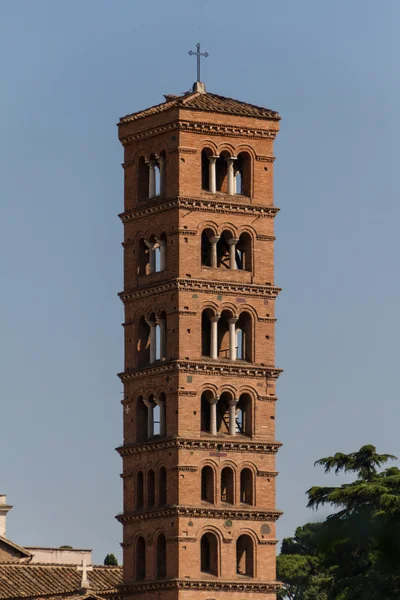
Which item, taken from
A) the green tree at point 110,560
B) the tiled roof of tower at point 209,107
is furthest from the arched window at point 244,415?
the green tree at point 110,560

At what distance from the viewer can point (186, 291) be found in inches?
1524

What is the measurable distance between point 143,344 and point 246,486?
449 cm

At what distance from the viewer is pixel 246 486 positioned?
3912cm

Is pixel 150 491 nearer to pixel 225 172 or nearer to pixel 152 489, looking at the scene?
pixel 152 489

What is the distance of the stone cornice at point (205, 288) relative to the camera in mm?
38719

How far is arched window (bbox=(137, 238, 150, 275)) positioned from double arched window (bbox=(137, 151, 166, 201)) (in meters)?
1.22

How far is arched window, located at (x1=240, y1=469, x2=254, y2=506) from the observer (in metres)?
38.9

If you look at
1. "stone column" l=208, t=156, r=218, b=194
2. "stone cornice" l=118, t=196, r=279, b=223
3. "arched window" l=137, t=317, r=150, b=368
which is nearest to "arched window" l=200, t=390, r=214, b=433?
"arched window" l=137, t=317, r=150, b=368

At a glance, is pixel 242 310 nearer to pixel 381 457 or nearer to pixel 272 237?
pixel 272 237

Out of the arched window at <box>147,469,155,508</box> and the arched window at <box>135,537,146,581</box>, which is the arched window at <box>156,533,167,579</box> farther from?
the arched window at <box>147,469,155,508</box>

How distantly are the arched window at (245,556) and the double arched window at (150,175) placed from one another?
29.5 ft

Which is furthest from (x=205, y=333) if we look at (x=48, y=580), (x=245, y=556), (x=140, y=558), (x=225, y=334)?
(x=48, y=580)

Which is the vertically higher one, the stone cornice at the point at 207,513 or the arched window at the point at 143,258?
the arched window at the point at 143,258

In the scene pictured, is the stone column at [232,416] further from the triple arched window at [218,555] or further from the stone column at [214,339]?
the triple arched window at [218,555]
